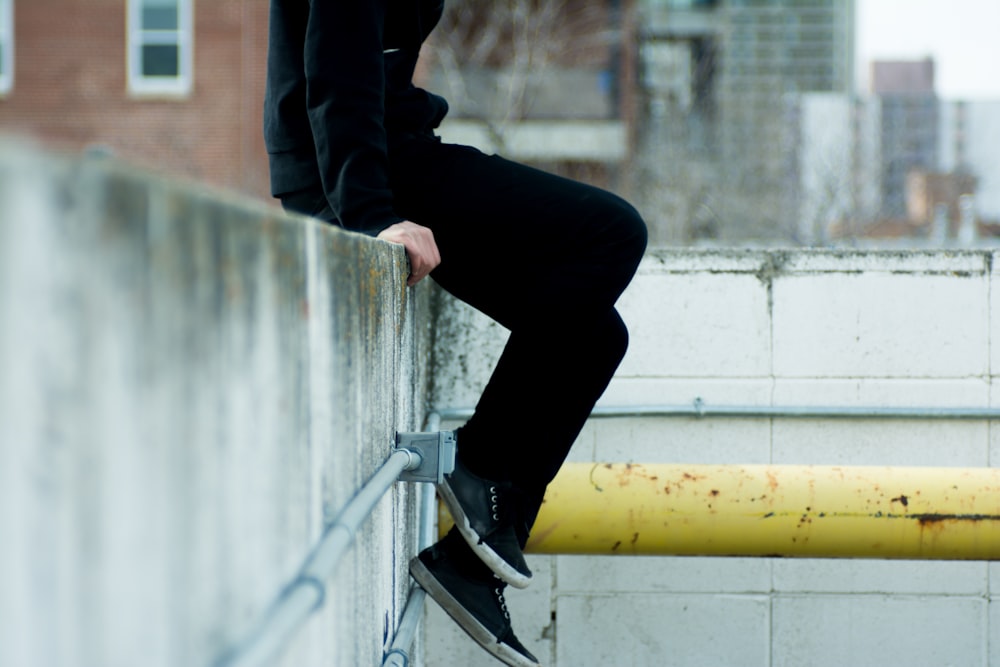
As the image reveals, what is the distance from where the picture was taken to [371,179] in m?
2.06

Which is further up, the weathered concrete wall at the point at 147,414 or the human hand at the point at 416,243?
the human hand at the point at 416,243

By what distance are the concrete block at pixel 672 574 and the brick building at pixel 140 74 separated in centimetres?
1503

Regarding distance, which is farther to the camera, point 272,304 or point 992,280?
point 992,280

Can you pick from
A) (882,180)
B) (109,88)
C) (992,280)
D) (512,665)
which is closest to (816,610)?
(992,280)

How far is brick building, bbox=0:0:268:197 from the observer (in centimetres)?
1775

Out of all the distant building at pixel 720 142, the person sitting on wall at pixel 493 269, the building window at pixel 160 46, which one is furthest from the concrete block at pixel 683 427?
the building window at pixel 160 46

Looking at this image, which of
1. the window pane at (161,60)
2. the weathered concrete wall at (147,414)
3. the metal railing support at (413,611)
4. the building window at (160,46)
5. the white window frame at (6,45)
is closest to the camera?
the weathered concrete wall at (147,414)

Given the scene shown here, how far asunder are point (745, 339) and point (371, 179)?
1845mm

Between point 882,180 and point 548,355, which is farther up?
point 882,180

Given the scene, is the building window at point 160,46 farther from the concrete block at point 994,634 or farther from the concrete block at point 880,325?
the concrete block at point 994,634

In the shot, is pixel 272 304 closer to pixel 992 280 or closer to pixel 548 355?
pixel 548 355

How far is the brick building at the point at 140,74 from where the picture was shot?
58.2 ft

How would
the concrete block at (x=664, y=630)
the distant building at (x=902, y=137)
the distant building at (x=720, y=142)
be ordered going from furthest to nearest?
the distant building at (x=902, y=137), the distant building at (x=720, y=142), the concrete block at (x=664, y=630)

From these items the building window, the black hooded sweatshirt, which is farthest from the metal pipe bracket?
the building window
